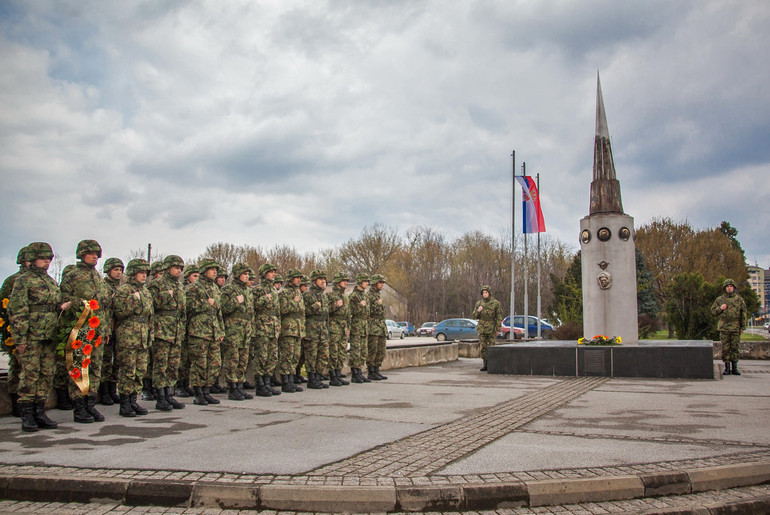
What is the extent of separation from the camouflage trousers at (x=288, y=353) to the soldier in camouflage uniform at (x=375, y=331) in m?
2.32

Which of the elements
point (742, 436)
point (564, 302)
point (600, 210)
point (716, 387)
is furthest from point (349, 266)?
point (742, 436)

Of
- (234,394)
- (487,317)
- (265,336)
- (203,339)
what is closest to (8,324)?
(203,339)

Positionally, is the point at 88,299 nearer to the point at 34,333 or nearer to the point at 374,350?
the point at 34,333

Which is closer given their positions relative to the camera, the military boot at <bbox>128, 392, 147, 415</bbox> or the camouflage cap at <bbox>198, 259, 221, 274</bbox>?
the military boot at <bbox>128, 392, 147, 415</bbox>

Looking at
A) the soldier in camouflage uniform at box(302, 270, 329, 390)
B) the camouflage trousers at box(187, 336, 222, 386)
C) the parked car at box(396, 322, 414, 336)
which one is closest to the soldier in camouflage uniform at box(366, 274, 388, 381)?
the soldier in camouflage uniform at box(302, 270, 329, 390)

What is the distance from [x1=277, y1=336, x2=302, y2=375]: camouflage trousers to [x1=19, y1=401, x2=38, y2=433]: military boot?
13.9 ft

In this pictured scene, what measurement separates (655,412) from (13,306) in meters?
7.89

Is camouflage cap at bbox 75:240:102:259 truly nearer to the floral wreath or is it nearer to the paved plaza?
the floral wreath

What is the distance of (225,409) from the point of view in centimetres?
814

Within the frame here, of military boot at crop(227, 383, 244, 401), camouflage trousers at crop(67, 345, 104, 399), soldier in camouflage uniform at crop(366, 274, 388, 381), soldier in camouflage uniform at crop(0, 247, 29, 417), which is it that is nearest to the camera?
camouflage trousers at crop(67, 345, 104, 399)

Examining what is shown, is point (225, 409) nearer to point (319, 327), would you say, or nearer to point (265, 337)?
point (265, 337)

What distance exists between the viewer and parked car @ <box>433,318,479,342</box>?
120ft

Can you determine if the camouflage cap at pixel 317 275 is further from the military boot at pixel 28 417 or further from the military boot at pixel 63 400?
the military boot at pixel 28 417

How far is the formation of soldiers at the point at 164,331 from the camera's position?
6895 millimetres
